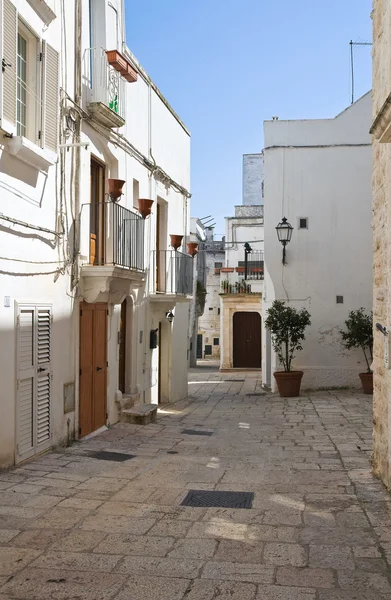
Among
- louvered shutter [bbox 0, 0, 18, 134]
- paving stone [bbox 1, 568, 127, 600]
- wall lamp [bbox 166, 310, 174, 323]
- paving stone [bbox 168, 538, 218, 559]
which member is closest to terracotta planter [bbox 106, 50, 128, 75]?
→ louvered shutter [bbox 0, 0, 18, 134]

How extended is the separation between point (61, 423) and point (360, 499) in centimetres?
450

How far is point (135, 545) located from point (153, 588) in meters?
0.85

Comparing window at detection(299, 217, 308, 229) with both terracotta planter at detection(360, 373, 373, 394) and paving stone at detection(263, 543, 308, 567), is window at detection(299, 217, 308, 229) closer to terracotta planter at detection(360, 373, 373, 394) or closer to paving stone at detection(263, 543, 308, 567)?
terracotta planter at detection(360, 373, 373, 394)

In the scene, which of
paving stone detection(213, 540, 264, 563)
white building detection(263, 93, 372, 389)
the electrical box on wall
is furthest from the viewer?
white building detection(263, 93, 372, 389)

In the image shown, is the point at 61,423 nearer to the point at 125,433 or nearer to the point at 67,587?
the point at 125,433

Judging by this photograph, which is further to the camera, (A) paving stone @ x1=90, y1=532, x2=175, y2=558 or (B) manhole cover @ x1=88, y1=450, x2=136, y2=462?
(B) manhole cover @ x1=88, y1=450, x2=136, y2=462

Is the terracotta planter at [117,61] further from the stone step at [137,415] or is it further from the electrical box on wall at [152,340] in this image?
the stone step at [137,415]

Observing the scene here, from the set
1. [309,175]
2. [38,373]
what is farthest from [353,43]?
[38,373]

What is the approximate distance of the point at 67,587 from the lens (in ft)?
13.8

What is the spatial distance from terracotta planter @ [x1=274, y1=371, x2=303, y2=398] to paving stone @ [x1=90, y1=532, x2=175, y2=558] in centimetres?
1178

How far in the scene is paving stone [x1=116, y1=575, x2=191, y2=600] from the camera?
4047mm

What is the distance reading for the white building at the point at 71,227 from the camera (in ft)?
25.6

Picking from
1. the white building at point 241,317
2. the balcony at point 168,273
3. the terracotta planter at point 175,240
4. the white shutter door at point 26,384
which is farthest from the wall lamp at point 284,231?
the white building at point 241,317

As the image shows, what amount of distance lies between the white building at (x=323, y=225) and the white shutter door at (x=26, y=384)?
34.6ft
